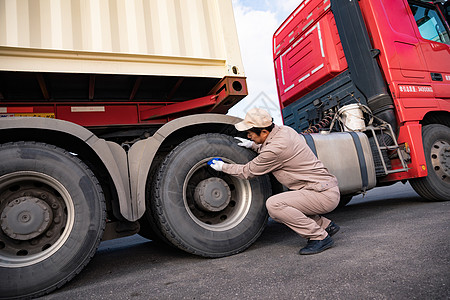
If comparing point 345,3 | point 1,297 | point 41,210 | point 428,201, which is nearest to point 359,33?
point 345,3

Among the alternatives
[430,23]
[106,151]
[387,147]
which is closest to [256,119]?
[106,151]

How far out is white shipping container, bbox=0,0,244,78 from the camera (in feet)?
6.63

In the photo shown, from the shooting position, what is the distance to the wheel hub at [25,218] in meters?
1.84

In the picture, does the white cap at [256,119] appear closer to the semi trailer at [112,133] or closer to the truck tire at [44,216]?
the semi trailer at [112,133]

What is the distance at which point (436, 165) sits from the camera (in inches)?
145

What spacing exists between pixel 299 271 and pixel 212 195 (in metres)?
0.92

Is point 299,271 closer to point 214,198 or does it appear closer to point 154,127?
point 214,198

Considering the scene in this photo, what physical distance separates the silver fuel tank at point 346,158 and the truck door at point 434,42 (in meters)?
1.57

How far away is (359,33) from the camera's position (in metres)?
3.73

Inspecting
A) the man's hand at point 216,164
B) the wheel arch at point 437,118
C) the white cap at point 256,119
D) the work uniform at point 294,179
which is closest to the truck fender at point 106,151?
the man's hand at point 216,164

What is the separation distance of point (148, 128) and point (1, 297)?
66.5 inches

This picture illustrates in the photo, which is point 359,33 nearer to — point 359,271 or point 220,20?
point 220,20

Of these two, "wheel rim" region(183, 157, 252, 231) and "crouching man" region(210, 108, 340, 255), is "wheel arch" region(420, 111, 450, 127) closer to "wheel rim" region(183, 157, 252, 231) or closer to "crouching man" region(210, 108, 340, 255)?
"crouching man" region(210, 108, 340, 255)

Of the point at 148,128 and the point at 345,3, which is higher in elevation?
the point at 345,3
